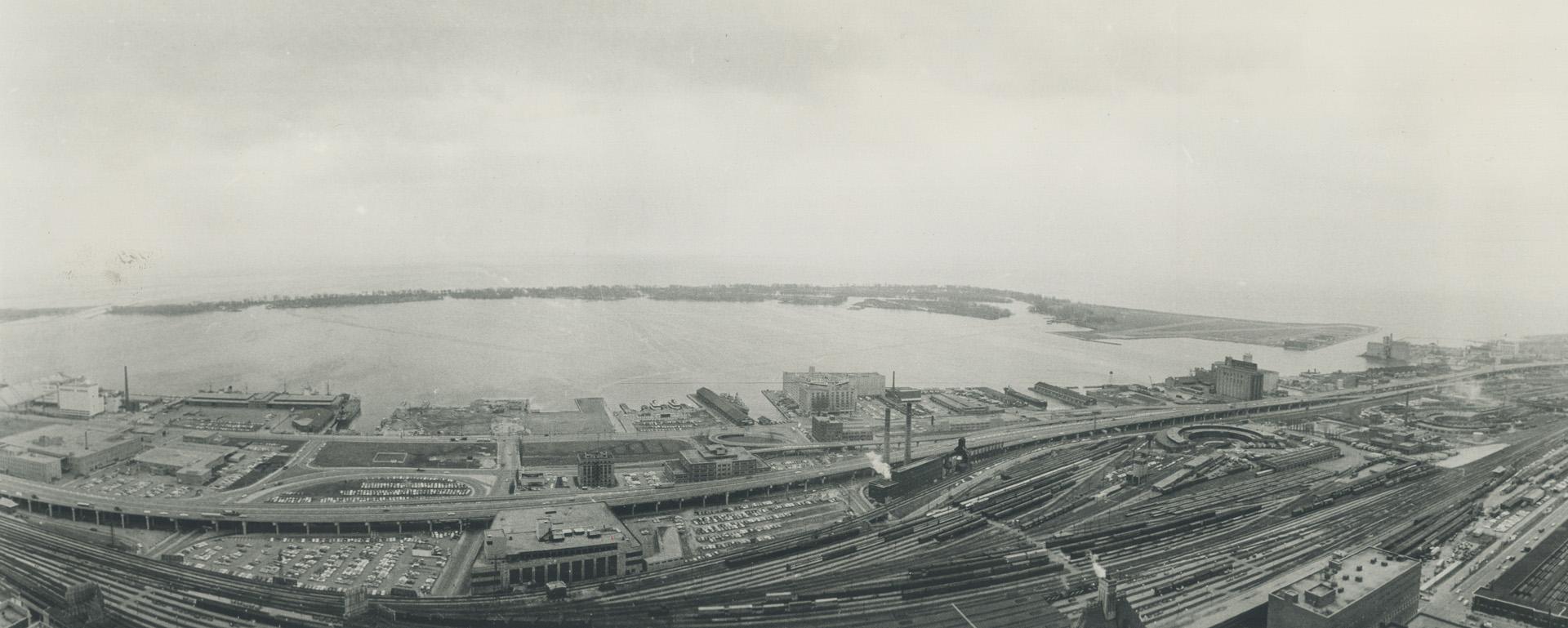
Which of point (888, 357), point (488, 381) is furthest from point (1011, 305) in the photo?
point (488, 381)

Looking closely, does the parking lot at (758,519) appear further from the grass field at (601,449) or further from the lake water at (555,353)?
the lake water at (555,353)

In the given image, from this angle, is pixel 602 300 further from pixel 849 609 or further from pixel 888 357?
pixel 849 609

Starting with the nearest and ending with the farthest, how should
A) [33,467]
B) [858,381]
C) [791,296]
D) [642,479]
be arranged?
[33,467] < [642,479] < [858,381] < [791,296]

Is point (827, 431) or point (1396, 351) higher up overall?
point (1396, 351)

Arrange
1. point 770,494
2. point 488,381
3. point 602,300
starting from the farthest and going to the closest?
point 602,300 < point 488,381 < point 770,494

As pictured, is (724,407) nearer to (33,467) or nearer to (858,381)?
(858,381)

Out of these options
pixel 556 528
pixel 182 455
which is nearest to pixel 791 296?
pixel 182 455

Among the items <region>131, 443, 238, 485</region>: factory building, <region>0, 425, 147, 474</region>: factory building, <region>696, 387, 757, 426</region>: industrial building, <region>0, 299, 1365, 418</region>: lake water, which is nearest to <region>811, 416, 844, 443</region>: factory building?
<region>696, 387, 757, 426</region>: industrial building
